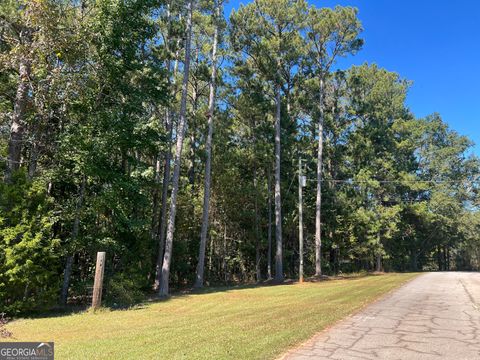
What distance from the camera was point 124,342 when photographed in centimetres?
661

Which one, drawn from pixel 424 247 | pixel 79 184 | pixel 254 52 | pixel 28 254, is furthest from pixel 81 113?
pixel 424 247

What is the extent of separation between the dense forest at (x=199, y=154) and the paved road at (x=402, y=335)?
6422mm

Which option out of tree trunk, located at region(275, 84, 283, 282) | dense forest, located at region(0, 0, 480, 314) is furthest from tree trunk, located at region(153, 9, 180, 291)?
tree trunk, located at region(275, 84, 283, 282)

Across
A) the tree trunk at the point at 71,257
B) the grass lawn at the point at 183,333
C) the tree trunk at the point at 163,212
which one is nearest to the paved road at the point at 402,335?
the grass lawn at the point at 183,333

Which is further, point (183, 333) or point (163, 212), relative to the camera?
point (163, 212)

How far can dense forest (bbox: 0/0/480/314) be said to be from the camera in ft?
39.4

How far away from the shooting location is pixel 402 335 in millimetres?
6414

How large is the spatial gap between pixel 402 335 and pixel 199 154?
18952 mm

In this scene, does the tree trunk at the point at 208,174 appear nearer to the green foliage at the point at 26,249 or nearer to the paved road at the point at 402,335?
the green foliage at the point at 26,249

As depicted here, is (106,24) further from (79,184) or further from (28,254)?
(28,254)

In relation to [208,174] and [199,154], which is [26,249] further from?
[199,154]

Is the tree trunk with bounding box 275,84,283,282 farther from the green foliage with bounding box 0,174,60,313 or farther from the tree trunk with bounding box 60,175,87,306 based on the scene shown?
the green foliage with bounding box 0,174,60,313

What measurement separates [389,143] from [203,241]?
85.0ft

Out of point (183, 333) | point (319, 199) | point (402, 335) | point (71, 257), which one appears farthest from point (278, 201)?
point (402, 335)
